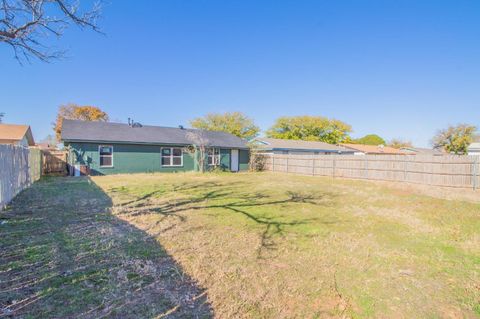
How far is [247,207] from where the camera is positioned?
699cm

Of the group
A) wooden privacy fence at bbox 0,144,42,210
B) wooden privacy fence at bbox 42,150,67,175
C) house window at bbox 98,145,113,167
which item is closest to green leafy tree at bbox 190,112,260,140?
house window at bbox 98,145,113,167

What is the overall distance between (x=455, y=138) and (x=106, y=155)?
3943 centimetres

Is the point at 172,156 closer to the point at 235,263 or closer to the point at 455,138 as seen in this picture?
the point at 235,263

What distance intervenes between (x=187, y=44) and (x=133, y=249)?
14.7 metres

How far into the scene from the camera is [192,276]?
306 cm

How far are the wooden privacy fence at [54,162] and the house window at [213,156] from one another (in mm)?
9450

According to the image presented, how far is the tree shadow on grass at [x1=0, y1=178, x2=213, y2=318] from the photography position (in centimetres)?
235

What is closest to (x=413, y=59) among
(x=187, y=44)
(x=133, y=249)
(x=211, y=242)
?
(x=187, y=44)

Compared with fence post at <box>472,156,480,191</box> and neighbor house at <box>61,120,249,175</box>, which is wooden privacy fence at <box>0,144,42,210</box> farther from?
fence post at <box>472,156,480,191</box>

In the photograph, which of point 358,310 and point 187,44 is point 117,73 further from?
point 358,310

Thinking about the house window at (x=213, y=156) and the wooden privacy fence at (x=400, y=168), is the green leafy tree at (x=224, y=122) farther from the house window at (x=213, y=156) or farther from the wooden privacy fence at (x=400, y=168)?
the wooden privacy fence at (x=400, y=168)

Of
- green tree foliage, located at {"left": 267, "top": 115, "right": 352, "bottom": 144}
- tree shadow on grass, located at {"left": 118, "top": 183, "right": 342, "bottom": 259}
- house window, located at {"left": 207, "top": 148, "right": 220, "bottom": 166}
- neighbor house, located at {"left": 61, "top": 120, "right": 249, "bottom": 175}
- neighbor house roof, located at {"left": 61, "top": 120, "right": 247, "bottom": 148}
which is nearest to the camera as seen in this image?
tree shadow on grass, located at {"left": 118, "top": 183, "right": 342, "bottom": 259}

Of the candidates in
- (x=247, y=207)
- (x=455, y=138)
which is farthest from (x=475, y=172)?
(x=455, y=138)

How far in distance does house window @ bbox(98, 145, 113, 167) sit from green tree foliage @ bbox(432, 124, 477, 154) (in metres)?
38.6
